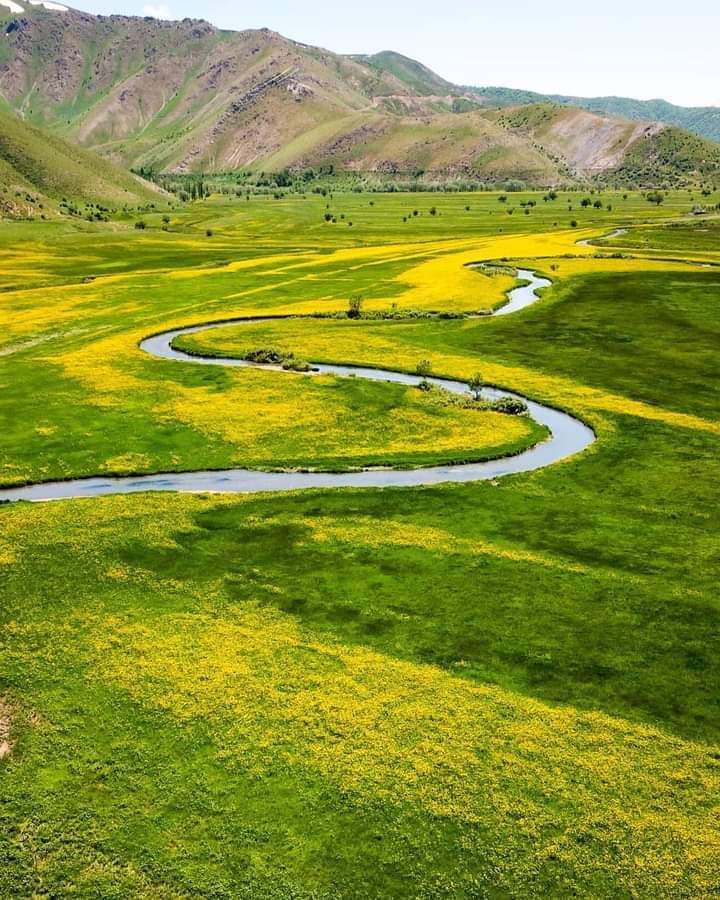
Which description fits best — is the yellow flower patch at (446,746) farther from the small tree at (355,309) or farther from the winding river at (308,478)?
the small tree at (355,309)

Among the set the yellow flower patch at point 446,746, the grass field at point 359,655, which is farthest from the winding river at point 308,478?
the yellow flower patch at point 446,746

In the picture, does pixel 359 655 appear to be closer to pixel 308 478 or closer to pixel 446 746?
pixel 446 746

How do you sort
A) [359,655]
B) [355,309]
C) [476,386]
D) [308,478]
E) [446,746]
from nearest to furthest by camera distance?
[446,746]
[359,655]
[308,478]
[476,386]
[355,309]

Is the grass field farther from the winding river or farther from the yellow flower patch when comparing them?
the winding river

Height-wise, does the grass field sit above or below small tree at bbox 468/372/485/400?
below

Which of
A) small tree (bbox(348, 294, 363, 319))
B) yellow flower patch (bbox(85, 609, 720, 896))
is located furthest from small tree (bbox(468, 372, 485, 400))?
yellow flower patch (bbox(85, 609, 720, 896))

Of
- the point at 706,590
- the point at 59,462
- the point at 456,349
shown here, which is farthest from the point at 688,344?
the point at 59,462

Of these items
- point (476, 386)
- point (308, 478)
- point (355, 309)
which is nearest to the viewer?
point (308, 478)

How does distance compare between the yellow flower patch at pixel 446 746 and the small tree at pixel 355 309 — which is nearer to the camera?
the yellow flower patch at pixel 446 746

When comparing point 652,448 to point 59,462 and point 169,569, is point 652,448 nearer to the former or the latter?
point 169,569

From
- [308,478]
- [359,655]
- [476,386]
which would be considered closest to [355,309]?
[476,386]
